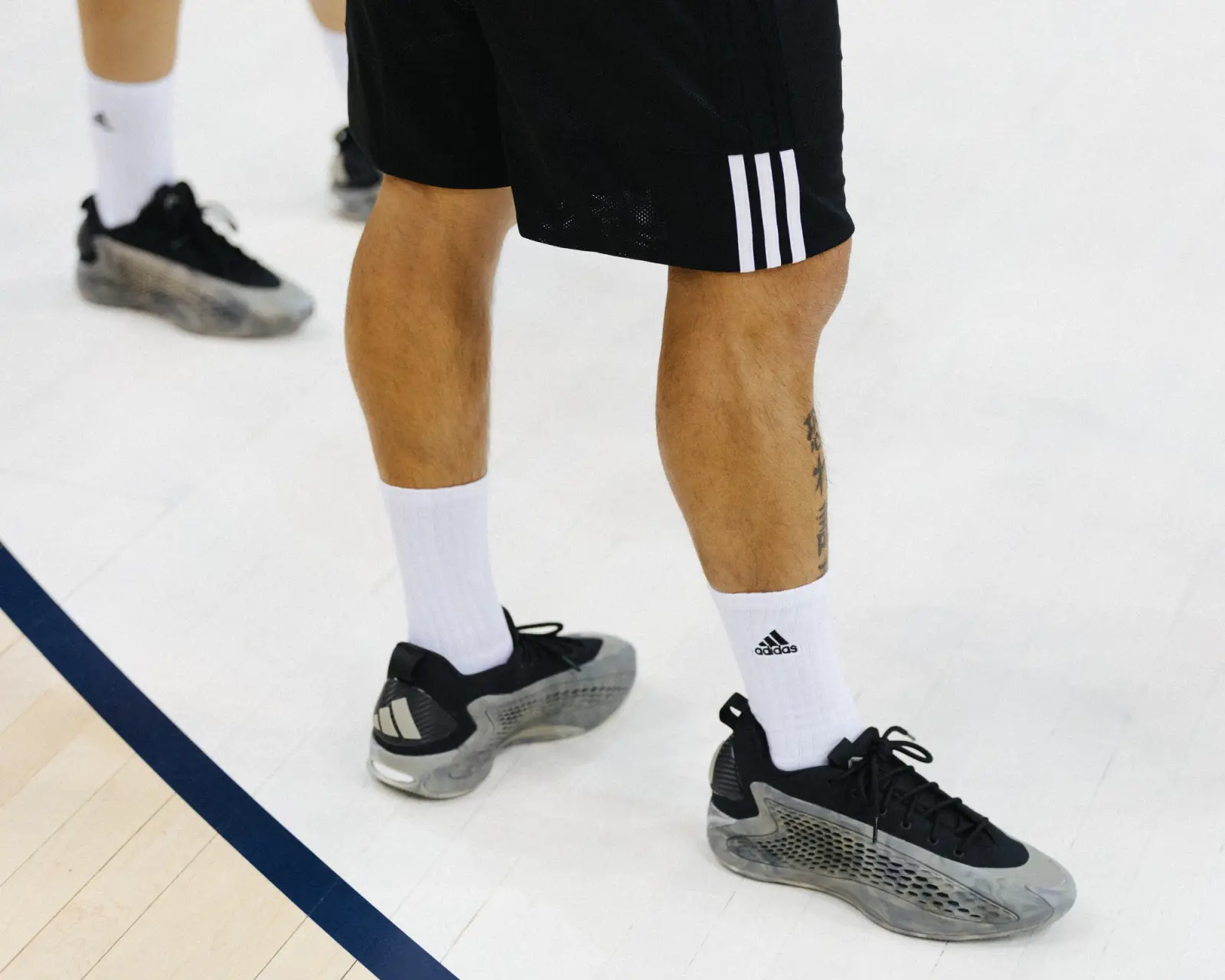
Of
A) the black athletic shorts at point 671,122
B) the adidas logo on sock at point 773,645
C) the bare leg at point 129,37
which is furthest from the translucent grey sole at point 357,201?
the adidas logo on sock at point 773,645

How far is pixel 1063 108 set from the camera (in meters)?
2.73

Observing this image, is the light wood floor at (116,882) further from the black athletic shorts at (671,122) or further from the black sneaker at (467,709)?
the black athletic shorts at (671,122)

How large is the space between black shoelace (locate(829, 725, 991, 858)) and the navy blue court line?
375 mm

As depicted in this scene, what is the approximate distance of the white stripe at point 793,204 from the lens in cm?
107

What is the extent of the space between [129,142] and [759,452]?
4.59ft

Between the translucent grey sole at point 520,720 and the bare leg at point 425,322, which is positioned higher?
the bare leg at point 425,322

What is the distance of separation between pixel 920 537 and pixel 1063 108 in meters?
1.26

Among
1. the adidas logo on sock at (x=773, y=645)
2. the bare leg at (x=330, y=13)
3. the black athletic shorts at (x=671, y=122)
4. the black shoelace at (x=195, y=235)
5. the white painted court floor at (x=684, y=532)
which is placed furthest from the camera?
the bare leg at (x=330, y=13)

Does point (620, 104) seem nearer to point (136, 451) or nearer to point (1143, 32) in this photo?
point (136, 451)

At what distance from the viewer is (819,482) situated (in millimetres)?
1228

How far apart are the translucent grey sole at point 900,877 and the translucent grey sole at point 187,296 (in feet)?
3.91

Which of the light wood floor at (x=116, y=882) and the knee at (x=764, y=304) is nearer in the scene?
the knee at (x=764, y=304)

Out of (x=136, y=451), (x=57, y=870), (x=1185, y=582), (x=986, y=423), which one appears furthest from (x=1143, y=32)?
(x=57, y=870)

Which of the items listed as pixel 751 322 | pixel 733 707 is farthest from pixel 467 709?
pixel 751 322
